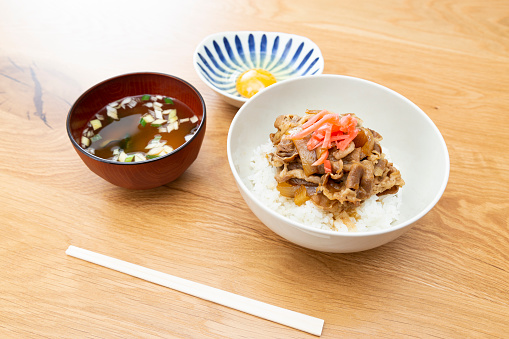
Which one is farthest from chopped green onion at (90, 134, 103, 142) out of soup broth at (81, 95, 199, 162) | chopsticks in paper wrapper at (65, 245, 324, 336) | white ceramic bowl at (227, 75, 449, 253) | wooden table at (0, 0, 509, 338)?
white ceramic bowl at (227, 75, 449, 253)

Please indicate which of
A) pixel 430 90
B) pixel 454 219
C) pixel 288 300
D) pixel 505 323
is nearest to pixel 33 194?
pixel 288 300

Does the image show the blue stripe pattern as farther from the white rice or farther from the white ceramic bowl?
the white rice

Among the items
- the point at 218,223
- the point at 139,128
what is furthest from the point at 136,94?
the point at 218,223

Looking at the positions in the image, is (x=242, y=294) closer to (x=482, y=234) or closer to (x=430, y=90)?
(x=482, y=234)

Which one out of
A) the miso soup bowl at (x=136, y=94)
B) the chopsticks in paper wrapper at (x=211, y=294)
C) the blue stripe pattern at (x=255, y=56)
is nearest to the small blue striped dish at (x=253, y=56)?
the blue stripe pattern at (x=255, y=56)

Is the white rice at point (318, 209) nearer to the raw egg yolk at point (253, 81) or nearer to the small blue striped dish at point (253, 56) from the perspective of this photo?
the raw egg yolk at point (253, 81)

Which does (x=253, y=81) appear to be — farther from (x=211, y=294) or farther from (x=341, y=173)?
(x=211, y=294)

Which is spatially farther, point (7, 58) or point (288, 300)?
point (7, 58)
